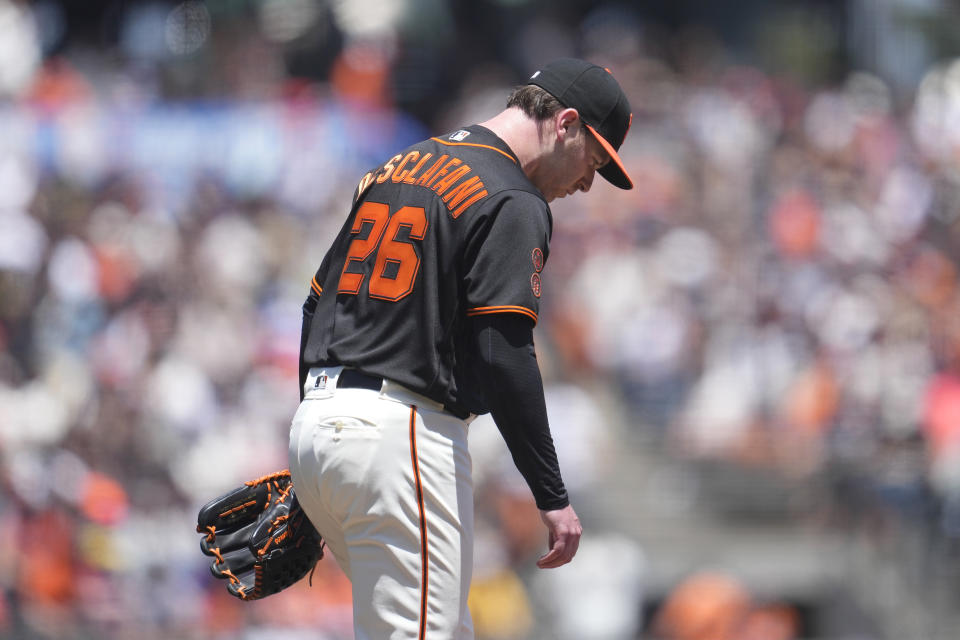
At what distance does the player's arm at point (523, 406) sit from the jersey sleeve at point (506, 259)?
4cm

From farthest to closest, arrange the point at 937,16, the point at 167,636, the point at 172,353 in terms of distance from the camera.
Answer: the point at 937,16 → the point at 172,353 → the point at 167,636

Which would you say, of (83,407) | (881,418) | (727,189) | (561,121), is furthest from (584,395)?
(561,121)

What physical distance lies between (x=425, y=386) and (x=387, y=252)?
346 millimetres

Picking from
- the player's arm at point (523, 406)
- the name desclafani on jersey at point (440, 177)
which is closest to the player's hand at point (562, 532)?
the player's arm at point (523, 406)

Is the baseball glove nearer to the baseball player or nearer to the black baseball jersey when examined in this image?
the baseball player

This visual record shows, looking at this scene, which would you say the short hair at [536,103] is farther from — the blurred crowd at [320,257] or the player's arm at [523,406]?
the blurred crowd at [320,257]

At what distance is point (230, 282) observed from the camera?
31.4 ft

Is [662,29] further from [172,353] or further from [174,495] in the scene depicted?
[174,495]

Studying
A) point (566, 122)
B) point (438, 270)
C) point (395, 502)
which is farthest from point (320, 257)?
point (395, 502)

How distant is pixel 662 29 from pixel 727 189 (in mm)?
3542

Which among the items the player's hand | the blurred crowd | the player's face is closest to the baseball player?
the player's hand

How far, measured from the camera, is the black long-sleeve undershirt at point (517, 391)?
288 centimetres

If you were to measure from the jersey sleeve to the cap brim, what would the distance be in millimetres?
336

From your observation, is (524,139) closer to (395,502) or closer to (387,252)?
(387,252)
